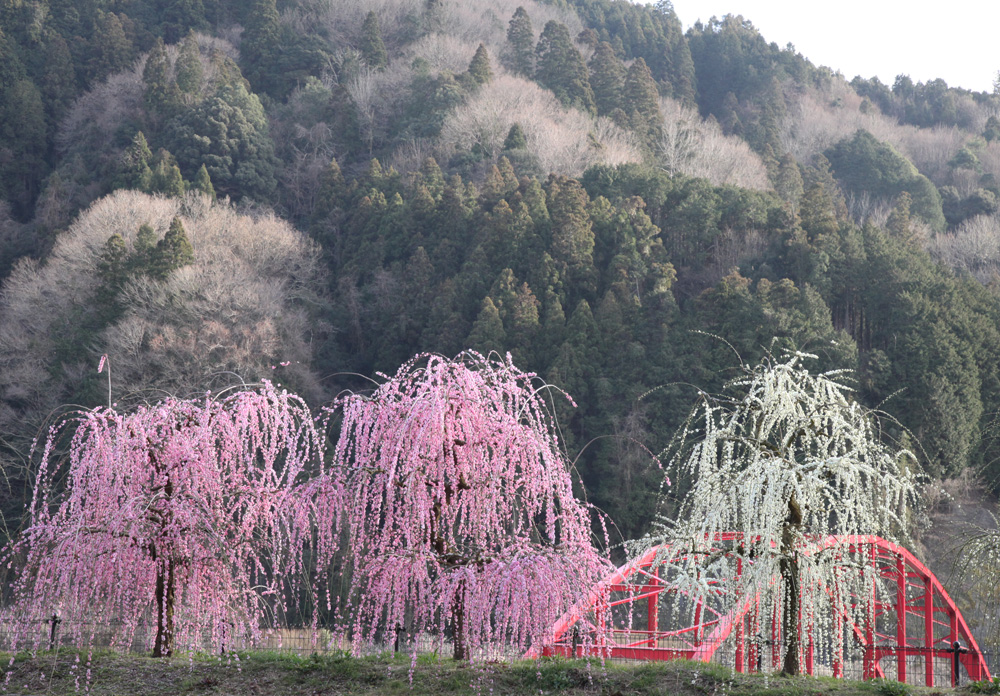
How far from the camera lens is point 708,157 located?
116 feet

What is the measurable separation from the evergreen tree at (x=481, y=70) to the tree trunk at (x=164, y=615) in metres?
32.8

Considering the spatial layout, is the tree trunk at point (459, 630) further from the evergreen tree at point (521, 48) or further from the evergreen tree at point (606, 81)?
the evergreen tree at point (521, 48)

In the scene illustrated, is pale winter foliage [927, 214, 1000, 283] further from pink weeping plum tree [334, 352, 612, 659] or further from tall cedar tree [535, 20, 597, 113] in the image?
pink weeping plum tree [334, 352, 612, 659]

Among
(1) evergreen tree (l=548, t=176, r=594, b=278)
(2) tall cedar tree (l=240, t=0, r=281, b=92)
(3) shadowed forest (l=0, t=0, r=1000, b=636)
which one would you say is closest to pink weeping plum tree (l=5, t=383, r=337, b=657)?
(3) shadowed forest (l=0, t=0, r=1000, b=636)

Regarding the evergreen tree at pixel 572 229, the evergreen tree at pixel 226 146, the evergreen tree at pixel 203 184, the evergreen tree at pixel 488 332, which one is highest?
the evergreen tree at pixel 226 146

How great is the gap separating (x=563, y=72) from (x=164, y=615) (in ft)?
115

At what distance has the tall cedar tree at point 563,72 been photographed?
1497 inches

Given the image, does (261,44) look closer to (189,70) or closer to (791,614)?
(189,70)

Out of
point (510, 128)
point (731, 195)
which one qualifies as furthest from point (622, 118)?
point (731, 195)

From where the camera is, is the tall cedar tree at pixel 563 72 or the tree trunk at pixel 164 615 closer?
the tree trunk at pixel 164 615

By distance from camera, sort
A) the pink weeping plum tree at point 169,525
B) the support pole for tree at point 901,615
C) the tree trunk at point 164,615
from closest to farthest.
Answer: the pink weeping plum tree at point 169,525, the tree trunk at point 164,615, the support pole for tree at point 901,615

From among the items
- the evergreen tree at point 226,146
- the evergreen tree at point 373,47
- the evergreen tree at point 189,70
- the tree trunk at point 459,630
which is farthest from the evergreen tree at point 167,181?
the tree trunk at point 459,630

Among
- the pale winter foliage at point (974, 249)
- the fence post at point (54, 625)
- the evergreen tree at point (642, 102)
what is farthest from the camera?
the evergreen tree at point (642, 102)

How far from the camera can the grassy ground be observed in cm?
609
